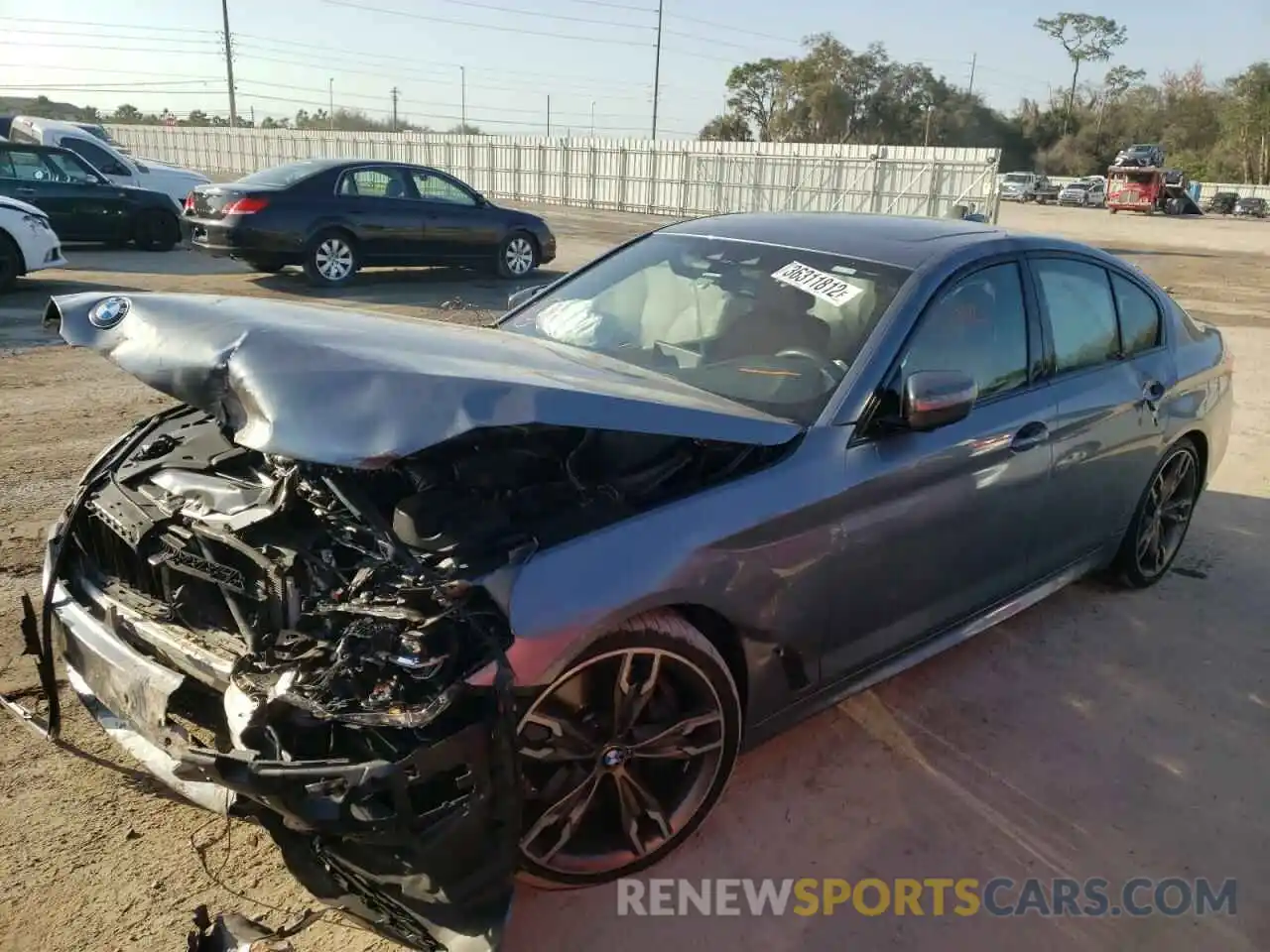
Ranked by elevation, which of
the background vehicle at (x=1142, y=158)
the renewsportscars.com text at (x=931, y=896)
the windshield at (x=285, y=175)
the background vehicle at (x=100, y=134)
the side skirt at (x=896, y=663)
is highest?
the background vehicle at (x=1142, y=158)

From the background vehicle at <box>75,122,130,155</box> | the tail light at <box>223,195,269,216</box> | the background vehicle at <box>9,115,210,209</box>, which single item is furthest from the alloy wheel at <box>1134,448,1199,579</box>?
the background vehicle at <box>75,122,130,155</box>

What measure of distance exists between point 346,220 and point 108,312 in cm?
993

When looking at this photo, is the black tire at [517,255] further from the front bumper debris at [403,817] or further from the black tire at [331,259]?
the front bumper debris at [403,817]

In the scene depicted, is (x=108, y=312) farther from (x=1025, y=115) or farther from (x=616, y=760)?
(x=1025, y=115)

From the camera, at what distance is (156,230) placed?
1502 centimetres

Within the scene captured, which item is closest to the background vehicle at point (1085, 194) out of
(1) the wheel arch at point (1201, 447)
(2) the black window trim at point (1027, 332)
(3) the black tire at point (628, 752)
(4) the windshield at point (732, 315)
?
(1) the wheel arch at point (1201, 447)

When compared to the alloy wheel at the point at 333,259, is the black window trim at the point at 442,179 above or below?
above

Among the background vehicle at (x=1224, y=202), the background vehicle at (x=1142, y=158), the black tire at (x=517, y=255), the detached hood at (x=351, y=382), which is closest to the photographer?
the detached hood at (x=351, y=382)

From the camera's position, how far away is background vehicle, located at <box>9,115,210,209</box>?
1599 cm

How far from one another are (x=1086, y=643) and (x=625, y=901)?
253 centimetres

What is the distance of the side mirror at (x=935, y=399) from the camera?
2.85 m

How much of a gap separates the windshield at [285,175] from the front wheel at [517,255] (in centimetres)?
286

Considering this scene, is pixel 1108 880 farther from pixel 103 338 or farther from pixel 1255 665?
pixel 103 338

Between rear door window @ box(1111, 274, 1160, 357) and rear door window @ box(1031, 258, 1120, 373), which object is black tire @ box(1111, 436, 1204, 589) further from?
rear door window @ box(1031, 258, 1120, 373)
